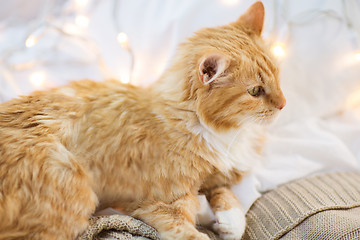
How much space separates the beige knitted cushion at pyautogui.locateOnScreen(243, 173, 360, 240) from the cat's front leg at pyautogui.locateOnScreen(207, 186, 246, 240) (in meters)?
0.09

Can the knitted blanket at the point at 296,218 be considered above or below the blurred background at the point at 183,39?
below

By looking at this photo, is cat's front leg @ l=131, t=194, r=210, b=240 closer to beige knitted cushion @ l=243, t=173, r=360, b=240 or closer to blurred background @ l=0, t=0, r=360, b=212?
beige knitted cushion @ l=243, t=173, r=360, b=240

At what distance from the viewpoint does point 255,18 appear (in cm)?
130

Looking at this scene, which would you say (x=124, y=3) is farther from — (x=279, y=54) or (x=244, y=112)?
(x=244, y=112)

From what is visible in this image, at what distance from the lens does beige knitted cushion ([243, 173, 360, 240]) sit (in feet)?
3.75

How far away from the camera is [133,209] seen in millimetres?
1243

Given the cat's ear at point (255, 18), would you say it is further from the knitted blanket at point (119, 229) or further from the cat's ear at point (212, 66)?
the knitted blanket at point (119, 229)

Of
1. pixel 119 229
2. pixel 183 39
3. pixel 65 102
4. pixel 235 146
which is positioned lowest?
pixel 119 229

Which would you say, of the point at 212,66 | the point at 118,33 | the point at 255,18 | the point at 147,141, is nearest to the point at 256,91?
the point at 212,66

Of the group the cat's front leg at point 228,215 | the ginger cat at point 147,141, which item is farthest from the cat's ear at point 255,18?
the cat's front leg at point 228,215

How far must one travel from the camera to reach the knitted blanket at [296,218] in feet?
3.76

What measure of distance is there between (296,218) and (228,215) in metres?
0.26

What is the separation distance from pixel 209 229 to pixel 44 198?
0.65 m

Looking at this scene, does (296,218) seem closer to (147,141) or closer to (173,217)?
(173,217)
